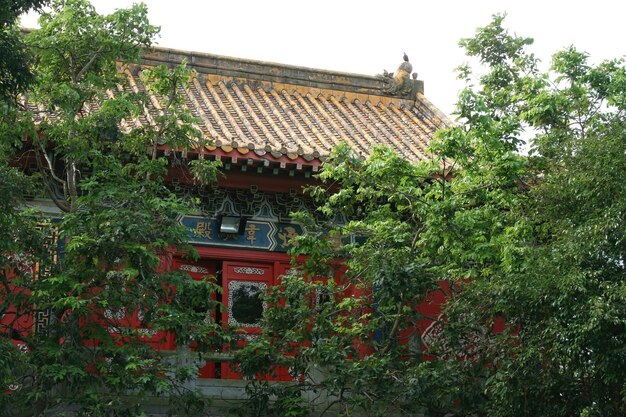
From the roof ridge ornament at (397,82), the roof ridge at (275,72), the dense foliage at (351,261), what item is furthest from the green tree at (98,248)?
the roof ridge ornament at (397,82)

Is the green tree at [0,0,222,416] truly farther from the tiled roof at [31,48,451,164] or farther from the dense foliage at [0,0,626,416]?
the tiled roof at [31,48,451,164]

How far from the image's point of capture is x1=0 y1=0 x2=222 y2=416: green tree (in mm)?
12023

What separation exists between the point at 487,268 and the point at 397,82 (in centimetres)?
769

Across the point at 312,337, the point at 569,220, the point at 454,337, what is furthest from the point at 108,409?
the point at 569,220

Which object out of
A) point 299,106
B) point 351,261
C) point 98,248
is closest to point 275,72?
point 299,106

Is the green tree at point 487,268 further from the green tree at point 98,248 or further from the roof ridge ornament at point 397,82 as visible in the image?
the roof ridge ornament at point 397,82

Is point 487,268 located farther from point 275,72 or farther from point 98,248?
point 275,72

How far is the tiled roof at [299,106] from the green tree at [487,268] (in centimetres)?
298

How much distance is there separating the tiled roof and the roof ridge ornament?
0.07 metres

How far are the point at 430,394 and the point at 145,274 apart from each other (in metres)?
2.94

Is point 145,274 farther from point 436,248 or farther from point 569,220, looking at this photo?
point 569,220

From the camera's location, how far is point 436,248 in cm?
1368

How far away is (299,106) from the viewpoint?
19.6 metres

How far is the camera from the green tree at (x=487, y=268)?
11477 mm
